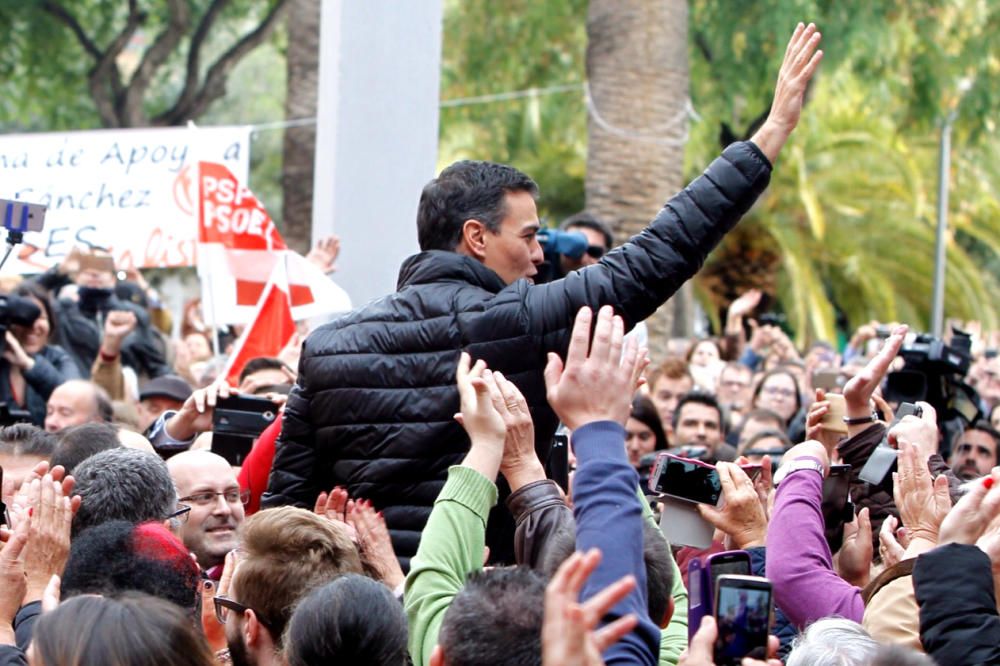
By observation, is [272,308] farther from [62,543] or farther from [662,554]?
[662,554]

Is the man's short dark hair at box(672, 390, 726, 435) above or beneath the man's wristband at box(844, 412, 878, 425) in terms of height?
beneath

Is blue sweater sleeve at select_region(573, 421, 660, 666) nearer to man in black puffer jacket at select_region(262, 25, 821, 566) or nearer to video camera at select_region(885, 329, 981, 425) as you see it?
man in black puffer jacket at select_region(262, 25, 821, 566)

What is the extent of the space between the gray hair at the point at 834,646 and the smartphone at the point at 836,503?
1001 mm

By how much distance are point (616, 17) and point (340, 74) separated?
6987 millimetres

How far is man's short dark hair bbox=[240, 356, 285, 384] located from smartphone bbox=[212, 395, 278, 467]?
51.7 inches

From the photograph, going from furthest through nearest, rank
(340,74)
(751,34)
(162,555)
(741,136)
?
(741,136)
(751,34)
(340,74)
(162,555)

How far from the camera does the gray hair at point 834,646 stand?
3.09 metres

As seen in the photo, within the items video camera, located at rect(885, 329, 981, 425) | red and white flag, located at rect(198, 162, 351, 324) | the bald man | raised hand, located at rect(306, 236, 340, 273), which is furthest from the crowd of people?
red and white flag, located at rect(198, 162, 351, 324)

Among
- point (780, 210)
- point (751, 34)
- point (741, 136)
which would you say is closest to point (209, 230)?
point (751, 34)

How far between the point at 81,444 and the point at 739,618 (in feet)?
9.21

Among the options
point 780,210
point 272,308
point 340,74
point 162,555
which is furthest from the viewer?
point 780,210

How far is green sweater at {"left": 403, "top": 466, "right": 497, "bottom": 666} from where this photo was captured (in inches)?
130

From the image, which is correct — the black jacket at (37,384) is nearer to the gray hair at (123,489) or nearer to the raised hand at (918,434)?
the gray hair at (123,489)

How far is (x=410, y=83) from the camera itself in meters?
6.81
